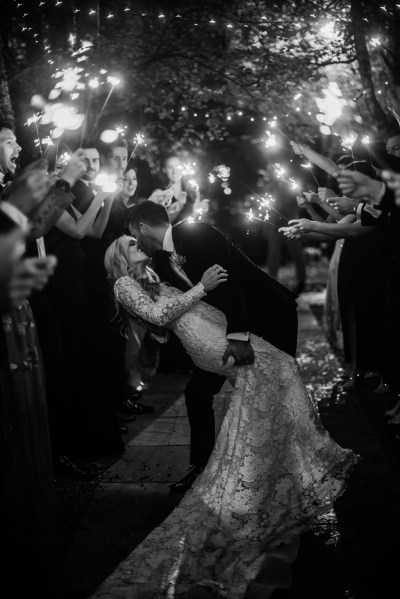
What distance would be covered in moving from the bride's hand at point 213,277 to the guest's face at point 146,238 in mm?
500

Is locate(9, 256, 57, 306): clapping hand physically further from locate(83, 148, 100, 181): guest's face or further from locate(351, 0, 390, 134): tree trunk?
locate(351, 0, 390, 134): tree trunk

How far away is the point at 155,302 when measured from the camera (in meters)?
4.45

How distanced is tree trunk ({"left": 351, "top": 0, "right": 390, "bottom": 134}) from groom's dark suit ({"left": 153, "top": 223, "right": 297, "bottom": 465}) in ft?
12.4

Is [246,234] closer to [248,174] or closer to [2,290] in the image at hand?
[2,290]

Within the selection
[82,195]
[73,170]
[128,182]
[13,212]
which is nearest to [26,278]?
[13,212]

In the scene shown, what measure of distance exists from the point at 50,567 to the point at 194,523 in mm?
972

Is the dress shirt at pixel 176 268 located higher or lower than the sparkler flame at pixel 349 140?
higher

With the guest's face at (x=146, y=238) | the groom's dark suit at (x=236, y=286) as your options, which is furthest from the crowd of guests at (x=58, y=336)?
the groom's dark suit at (x=236, y=286)

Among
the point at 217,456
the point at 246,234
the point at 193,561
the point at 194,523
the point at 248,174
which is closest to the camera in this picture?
the point at 193,561

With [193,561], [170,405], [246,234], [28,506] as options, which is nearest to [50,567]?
[28,506]

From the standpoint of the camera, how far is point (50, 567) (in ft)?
11.8

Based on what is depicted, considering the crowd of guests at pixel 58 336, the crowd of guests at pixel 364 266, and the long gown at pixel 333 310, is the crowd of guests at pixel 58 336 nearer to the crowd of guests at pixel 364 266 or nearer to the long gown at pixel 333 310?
the crowd of guests at pixel 364 266

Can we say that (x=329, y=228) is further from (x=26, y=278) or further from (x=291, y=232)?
(x=26, y=278)

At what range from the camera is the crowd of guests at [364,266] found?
5.32 metres
